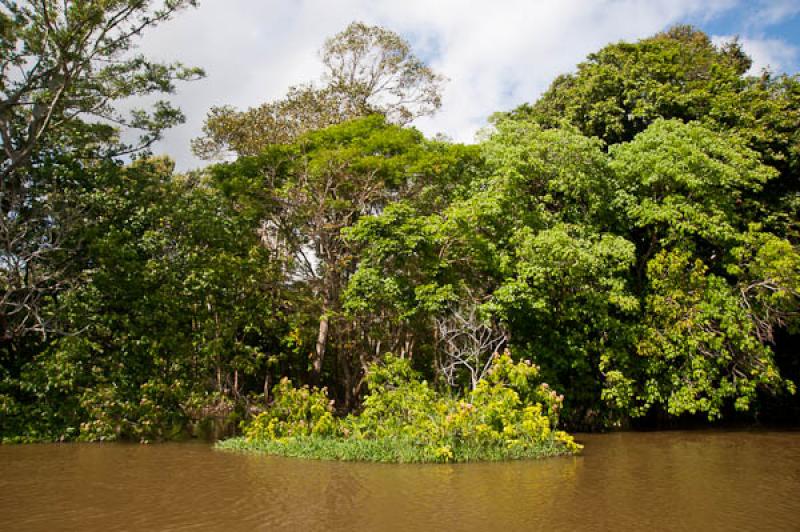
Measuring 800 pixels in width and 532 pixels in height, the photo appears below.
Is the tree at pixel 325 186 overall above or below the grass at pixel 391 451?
Answer: above

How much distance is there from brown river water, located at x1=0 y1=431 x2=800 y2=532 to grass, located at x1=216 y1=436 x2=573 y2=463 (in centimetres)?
33

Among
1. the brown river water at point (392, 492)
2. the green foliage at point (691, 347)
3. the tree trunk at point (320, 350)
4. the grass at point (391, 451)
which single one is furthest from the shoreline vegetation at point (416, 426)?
the green foliage at point (691, 347)

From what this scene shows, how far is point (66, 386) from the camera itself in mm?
10906

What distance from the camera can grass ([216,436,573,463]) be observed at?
8766 mm

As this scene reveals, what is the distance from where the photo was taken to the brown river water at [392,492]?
5.40 m

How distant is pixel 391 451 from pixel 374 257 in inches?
159

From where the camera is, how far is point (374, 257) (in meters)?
11.8

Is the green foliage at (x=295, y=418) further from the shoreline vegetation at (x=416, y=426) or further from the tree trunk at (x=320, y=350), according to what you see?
the tree trunk at (x=320, y=350)

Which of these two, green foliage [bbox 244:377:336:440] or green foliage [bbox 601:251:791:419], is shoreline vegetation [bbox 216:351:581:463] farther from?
green foliage [bbox 601:251:791:419]

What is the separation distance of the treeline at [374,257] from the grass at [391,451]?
2.16 metres

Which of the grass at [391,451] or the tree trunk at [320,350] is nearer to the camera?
the grass at [391,451]

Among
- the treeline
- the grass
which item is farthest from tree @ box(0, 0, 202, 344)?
the grass

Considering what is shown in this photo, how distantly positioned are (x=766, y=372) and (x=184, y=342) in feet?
37.8

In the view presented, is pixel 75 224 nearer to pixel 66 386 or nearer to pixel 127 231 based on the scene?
pixel 127 231
